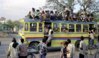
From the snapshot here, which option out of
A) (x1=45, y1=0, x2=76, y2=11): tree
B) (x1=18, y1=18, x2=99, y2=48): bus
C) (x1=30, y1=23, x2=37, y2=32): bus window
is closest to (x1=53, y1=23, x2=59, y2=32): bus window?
(x1=18, y1=18, x2=99, y2=48): bus

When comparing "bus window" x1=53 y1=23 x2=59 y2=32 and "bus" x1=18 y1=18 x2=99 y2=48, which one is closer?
"bus" x1=18 y1=18 x2=99 y2=48

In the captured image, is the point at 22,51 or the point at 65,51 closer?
the point at 65,51

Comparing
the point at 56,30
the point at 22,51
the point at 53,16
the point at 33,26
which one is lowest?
the point at 22,51

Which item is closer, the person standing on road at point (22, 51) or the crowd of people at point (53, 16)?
the person standing on road at point (22, 51)

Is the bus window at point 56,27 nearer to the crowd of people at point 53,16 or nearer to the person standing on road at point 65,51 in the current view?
the crowd of people at point 53,16

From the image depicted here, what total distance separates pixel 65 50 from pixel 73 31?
11.3m

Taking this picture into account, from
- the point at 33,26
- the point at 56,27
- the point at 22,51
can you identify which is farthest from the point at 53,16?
the point at 22,51

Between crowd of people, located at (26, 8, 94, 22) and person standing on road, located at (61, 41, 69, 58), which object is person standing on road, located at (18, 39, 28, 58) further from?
crowd of people, located at (26, 8, 94, 22)

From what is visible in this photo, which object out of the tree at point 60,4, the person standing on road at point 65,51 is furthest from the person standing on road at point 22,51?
the tree at point 60,4

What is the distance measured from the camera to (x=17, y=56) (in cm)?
1281

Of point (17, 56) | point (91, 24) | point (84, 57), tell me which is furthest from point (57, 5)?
point (17, 56)

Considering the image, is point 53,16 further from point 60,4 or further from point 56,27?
point 60,4

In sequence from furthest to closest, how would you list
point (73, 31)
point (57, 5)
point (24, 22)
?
point (57, 5) → point (73, 31) → point (24, 22)

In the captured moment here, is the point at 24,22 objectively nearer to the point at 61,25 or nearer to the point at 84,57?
the point at 61,25
